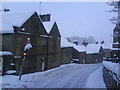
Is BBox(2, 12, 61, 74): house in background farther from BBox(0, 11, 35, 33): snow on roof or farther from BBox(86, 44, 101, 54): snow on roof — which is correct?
BBox(86, 44, 101, 54): snow on roof

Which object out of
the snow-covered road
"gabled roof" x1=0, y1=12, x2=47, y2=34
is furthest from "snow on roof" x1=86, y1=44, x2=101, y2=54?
the snow-covered road

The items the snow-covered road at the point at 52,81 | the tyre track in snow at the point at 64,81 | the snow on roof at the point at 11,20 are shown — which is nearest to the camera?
the snow-covered road at the point at 52,81

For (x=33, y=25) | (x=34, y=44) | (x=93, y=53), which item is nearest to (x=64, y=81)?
(x=34, y=44)

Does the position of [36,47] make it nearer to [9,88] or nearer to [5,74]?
[5,74]

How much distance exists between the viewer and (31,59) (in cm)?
2575

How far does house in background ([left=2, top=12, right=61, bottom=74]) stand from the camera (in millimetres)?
22406

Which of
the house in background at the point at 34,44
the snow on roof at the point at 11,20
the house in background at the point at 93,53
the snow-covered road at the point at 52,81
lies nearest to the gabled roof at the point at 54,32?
the house in background at the point at 34,44

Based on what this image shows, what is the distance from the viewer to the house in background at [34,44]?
22.4 meters

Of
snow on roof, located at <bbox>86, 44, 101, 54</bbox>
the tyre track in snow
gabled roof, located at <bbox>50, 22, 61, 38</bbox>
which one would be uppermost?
gabled roof, located at <bbox>50, 22, 61, 38</bbox>

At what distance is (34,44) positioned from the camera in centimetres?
2686

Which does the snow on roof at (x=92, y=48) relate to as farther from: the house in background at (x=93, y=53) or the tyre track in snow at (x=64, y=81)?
the tyre track in snow at (x=64, y=81)

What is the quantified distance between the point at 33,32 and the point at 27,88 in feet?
42.0

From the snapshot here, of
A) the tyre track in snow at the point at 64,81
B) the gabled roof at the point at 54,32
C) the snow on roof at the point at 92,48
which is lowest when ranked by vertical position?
the tyre track in snow at the point at 64,81

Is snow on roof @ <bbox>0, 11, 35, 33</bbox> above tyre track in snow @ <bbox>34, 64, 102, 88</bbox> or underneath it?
above
